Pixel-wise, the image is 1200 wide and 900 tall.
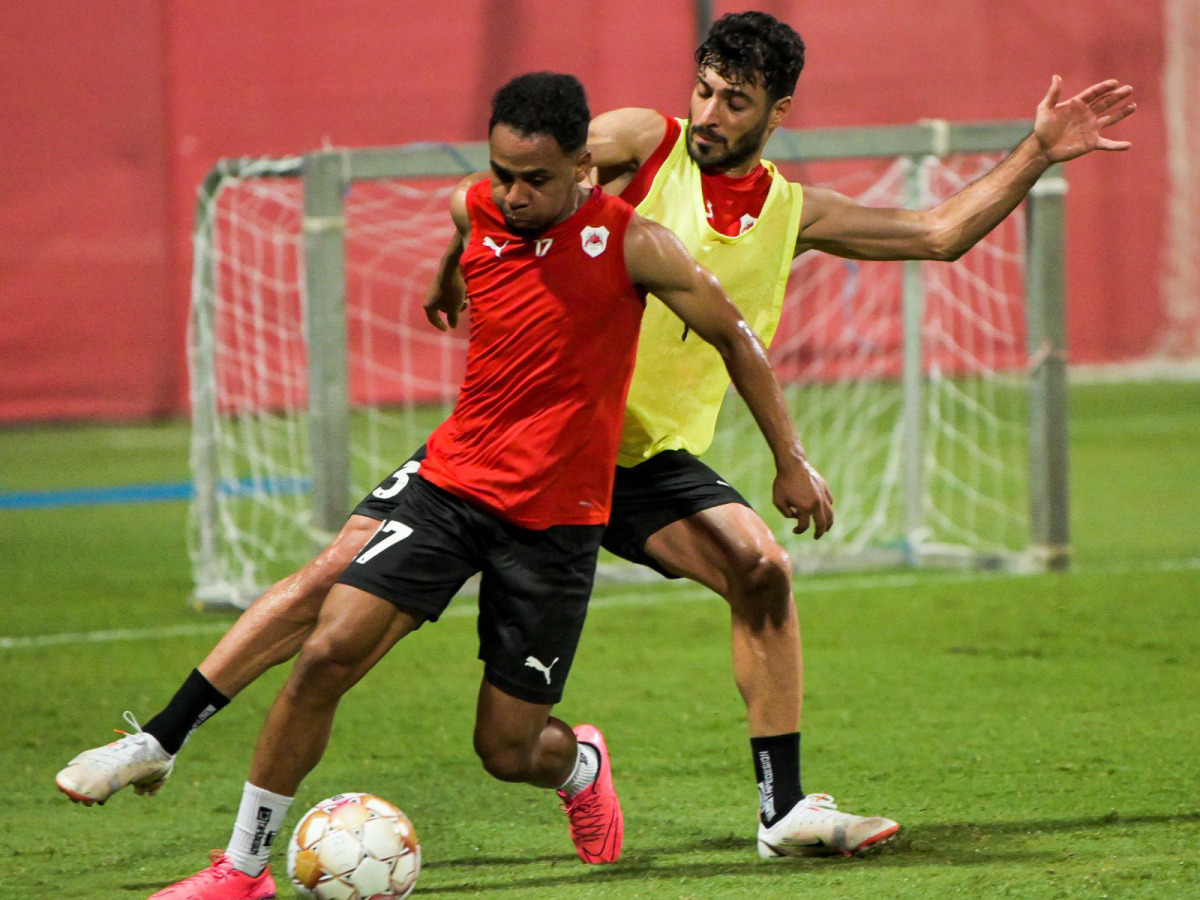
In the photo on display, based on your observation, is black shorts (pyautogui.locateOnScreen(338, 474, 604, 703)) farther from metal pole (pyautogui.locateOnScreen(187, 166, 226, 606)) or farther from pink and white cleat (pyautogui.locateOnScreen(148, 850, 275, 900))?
metal pole (pyautogui.locateOnScreen(187, 166, 226, 606))

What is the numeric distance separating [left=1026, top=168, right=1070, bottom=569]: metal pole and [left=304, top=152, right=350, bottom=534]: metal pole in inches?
125

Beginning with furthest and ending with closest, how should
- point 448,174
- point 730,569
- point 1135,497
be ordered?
1. point 1135,497
2. point 448,174
3. point 730,569

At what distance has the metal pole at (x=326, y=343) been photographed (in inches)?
296

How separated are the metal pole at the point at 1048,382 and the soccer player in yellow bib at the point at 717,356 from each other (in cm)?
383

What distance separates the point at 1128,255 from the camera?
19.5 metres

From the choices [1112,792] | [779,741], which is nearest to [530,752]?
[779,741]

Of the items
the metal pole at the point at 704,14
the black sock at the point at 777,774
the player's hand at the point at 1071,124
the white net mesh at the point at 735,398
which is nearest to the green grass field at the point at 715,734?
the black sock at the point at 777,774

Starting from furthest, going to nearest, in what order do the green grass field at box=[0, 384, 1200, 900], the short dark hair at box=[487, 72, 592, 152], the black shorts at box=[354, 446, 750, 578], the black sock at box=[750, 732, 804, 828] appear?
the black shorts at box=[354, 446, 750, 578] < the black sock at box=[750, 732, 804, 828] < the green grass field at box=[0, 384, 1200, 900] < the short dark hair at box=[487, 72, 592, 152]

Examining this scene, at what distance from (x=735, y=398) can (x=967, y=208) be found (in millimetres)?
9378

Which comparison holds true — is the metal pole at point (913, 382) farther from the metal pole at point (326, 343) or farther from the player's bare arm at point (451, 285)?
the player's bare arm at point (451, 285)

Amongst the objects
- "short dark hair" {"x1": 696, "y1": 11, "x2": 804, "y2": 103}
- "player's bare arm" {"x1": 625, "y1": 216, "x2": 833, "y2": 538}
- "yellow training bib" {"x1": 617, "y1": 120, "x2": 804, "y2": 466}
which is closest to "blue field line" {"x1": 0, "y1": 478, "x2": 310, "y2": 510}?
"yellow training bib" {"x1": 617, "y1": 120, "x2": 804, "y2": 466}

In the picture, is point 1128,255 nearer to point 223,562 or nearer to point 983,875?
point 223,562

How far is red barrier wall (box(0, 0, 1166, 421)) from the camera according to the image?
49.0 ft

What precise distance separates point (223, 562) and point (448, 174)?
214 centimetres
